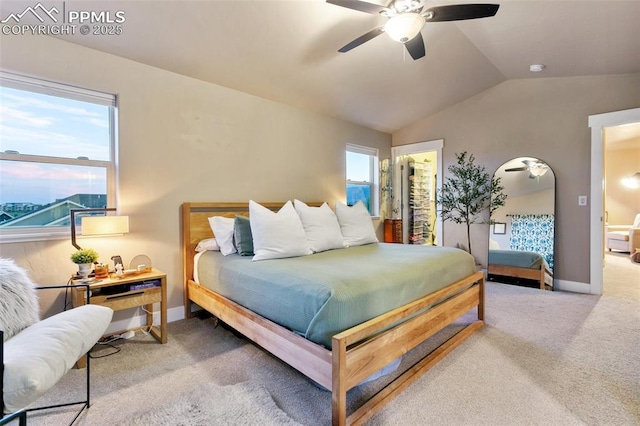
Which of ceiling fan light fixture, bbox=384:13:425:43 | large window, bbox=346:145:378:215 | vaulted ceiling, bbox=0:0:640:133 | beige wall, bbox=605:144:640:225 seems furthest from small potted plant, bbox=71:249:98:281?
beige wall, bbox=605:144:640:225

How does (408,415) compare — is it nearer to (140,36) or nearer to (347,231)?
(347,231)

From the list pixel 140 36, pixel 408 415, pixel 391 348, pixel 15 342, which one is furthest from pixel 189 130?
pixel 408 415

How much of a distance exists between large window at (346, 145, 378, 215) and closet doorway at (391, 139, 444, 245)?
0.42 metres

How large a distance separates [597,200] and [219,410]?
4.62m

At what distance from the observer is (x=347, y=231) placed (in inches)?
133

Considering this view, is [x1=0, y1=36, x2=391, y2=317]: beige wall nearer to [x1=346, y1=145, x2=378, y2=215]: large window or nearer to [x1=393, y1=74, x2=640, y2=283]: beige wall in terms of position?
[x1=346, y1=145, x2=378, y2=215]: large window

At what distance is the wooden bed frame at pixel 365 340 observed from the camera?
1488 mm

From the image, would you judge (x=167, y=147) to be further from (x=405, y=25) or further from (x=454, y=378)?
(x=454, y=378)

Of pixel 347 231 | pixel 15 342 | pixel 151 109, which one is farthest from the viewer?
pixel 347 231

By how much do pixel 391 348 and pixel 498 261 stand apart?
11.3 ft

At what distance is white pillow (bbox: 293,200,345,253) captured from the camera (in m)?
2.93

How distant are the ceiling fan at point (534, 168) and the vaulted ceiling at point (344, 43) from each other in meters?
1.13

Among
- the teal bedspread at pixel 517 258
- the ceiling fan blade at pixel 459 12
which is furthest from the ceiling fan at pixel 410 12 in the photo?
the teal bedspread at pixel 517 258

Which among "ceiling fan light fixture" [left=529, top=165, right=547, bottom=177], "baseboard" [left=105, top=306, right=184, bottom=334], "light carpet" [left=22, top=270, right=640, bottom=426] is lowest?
"light carpet" [left=22, top=270, right=640, bottom=426]
